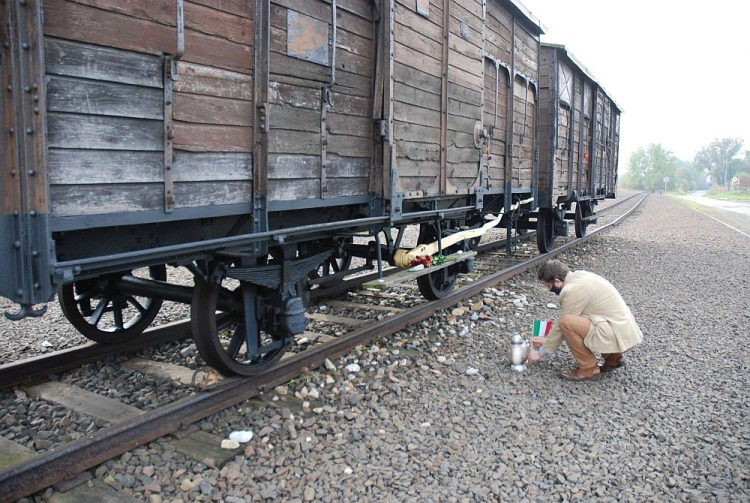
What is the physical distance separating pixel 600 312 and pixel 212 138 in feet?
11.0

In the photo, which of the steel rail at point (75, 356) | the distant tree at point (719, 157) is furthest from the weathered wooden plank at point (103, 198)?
the distant tree at point (719, 157)

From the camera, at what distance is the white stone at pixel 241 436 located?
3679mm

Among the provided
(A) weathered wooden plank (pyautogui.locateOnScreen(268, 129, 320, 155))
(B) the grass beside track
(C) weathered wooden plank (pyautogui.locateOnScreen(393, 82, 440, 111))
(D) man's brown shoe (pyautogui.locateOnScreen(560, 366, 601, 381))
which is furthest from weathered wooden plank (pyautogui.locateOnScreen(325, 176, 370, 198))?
(B) the grass beside track

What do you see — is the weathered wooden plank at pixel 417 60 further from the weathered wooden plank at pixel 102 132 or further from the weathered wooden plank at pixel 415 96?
the weathered wooden plank at pixel 102 132

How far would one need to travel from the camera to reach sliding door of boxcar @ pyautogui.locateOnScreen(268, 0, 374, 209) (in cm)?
419

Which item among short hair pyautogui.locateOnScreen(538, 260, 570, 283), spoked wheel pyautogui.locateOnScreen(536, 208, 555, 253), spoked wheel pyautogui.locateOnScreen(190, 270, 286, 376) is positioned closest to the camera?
spoked wheel pyautogui.locateOnScreen(190, 270, 286, 376)

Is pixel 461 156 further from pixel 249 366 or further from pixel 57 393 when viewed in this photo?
pixel 57 393

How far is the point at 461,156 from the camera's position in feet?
23.3

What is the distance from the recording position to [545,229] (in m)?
11.8

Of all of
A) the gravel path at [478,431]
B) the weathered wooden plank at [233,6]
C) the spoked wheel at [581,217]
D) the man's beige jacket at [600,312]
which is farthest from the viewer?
the spoked wheel at [581,217]

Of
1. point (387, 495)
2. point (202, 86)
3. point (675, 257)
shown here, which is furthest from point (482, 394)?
point (675, 257)

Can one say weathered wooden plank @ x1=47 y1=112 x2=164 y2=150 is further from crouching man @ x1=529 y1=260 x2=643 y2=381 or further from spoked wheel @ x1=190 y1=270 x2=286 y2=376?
crouching man @ x1=529 y1=260 x2=643 y2=381

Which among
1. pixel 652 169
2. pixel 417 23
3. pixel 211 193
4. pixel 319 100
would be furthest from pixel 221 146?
pixel 652 169

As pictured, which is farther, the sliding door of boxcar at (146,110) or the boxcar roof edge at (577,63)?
the boxcar roof edge at (577,63)
